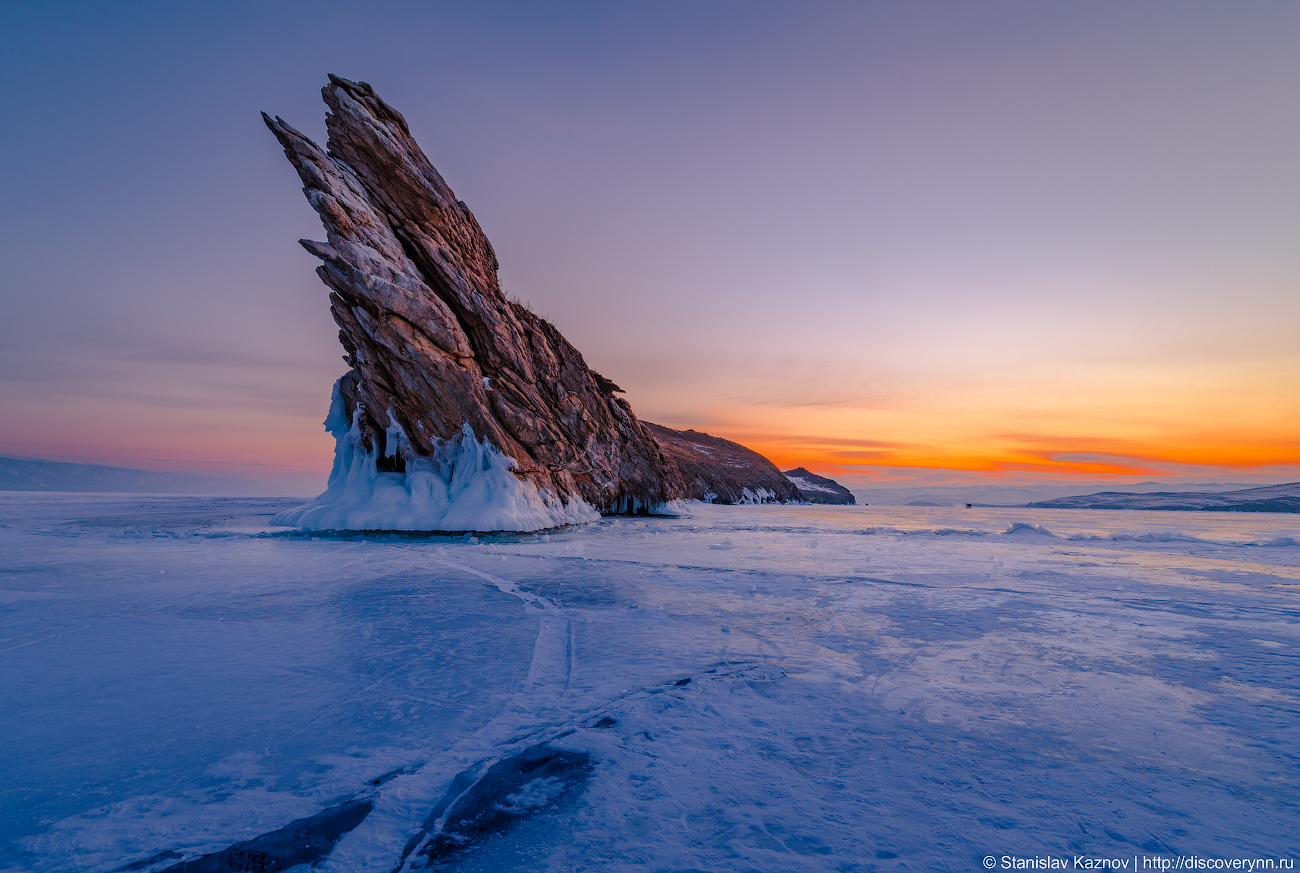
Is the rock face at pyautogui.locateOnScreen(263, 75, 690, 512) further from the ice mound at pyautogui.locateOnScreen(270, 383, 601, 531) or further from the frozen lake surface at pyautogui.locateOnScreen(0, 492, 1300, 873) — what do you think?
the frozen lake surface at pyautogui.locateOnScreen(0, 492, 1300, 873)

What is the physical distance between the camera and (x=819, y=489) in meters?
92.4

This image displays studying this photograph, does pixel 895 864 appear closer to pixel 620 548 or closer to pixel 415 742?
pixel 415 742

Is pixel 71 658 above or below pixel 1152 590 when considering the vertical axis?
above

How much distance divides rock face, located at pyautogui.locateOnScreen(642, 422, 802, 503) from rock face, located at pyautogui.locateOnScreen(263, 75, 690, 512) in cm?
2788

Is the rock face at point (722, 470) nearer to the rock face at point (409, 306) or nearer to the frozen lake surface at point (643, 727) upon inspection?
the rock face at point (409, 306)

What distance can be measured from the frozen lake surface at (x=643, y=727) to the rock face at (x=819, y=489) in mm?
80827

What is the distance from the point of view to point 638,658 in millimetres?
4863

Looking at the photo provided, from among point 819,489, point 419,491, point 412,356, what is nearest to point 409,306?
point 412,356

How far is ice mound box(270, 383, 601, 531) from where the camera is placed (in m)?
17.9

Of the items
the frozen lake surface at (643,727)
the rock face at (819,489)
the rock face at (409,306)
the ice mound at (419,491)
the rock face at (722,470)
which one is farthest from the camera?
the rock face at (819,489)

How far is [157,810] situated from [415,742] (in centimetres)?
115

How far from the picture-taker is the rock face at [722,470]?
184ft

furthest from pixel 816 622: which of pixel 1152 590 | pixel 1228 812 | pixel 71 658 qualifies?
pixel 71 658

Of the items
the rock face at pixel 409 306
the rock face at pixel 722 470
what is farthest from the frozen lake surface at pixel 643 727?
the rock face at pixel 722 470
